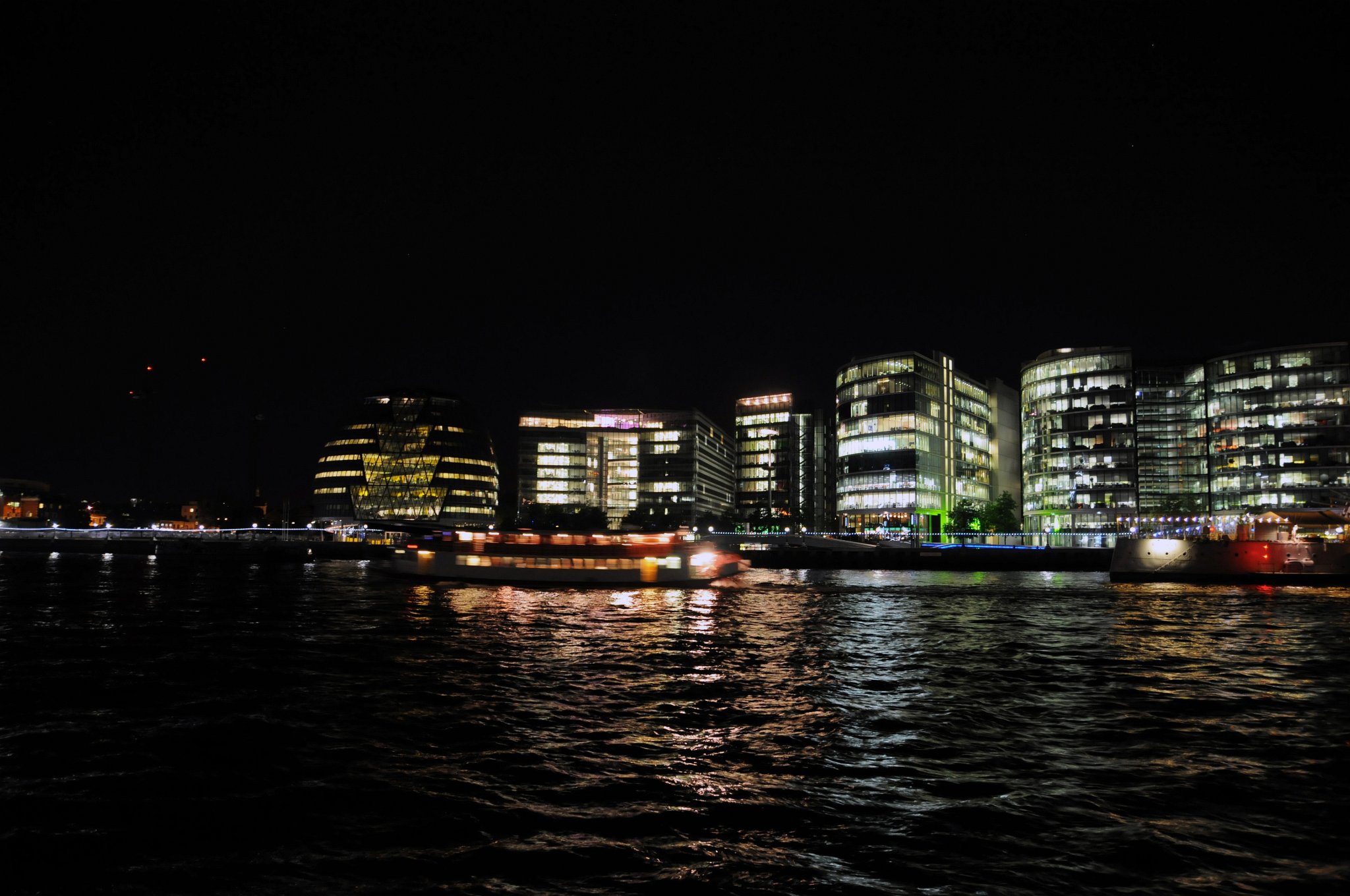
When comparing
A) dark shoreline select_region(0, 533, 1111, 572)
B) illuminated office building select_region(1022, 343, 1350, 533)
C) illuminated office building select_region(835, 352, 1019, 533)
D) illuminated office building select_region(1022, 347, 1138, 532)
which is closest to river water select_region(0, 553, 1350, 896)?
dark shoreline select_region(0, 533, 1111, 572)

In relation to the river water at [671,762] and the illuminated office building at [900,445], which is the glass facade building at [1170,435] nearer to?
the illuminated office building at [900,445]

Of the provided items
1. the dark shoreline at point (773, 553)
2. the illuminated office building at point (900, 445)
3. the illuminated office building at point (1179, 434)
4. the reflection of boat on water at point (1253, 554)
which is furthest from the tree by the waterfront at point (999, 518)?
the reflection of boat on water at point (1253, 554)

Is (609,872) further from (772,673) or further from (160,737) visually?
(772,673)

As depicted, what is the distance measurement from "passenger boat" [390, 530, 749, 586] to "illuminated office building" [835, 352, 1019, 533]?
99.3m

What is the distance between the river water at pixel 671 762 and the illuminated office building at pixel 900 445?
447ft

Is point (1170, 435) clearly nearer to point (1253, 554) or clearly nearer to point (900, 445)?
point (900, 445)

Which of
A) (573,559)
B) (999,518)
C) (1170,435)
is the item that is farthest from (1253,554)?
(1170,435)

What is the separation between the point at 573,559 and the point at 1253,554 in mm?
65518

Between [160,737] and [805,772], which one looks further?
[160,737]

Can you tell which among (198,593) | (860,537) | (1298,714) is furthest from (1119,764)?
(860,537)

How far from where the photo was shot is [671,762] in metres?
14.8

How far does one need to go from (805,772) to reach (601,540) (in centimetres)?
6110

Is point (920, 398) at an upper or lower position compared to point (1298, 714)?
upper

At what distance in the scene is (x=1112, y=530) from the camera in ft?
535
